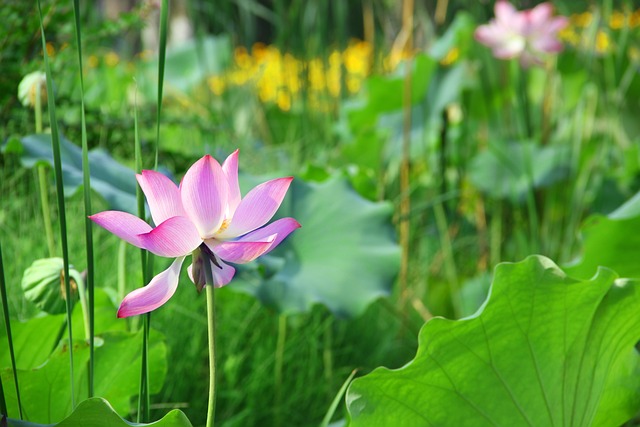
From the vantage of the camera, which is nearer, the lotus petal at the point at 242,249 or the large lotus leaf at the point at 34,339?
the lotus petal at the point at 242,249

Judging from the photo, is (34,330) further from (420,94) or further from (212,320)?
(420,94)

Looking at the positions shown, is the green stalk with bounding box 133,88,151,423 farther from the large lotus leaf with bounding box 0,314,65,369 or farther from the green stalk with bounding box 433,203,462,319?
→ the green stalk with bounding box 433,203,462,319

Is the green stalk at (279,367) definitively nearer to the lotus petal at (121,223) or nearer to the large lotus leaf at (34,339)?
the large lotus leaf at (34,339)

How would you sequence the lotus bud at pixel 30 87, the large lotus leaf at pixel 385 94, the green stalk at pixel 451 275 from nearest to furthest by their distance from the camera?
the lotus bud at pixel 30 87 < the green stalk at pixel 451 275 < the large lotus leaf at pixel 385 94

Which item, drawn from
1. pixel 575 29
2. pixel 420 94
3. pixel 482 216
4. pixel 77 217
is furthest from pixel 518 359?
pixel 575 29

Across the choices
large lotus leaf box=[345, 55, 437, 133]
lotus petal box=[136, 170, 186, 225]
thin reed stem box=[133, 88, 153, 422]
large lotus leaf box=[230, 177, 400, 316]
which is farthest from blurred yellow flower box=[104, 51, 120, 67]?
lotus petal box=[136, 170, 186, 225]

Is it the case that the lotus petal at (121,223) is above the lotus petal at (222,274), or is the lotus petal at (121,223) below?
above

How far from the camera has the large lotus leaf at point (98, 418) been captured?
643 millimetres

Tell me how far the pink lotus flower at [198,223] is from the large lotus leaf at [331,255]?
1.57 ft

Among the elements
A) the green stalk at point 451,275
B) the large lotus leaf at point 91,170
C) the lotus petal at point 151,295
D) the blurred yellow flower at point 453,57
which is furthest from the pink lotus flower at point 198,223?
the blurred yellow flower at point 453,57

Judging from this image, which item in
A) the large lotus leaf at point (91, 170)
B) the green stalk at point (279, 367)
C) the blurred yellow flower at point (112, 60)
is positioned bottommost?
the green stalk at point (279, 367)

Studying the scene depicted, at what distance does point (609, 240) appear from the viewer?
1232 mm

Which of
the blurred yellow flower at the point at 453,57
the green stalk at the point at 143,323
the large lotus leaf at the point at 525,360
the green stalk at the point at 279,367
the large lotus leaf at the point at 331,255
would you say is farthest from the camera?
the blurred yellow flower at the point at 453,57

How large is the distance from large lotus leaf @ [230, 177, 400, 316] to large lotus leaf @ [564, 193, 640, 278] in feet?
0.86
